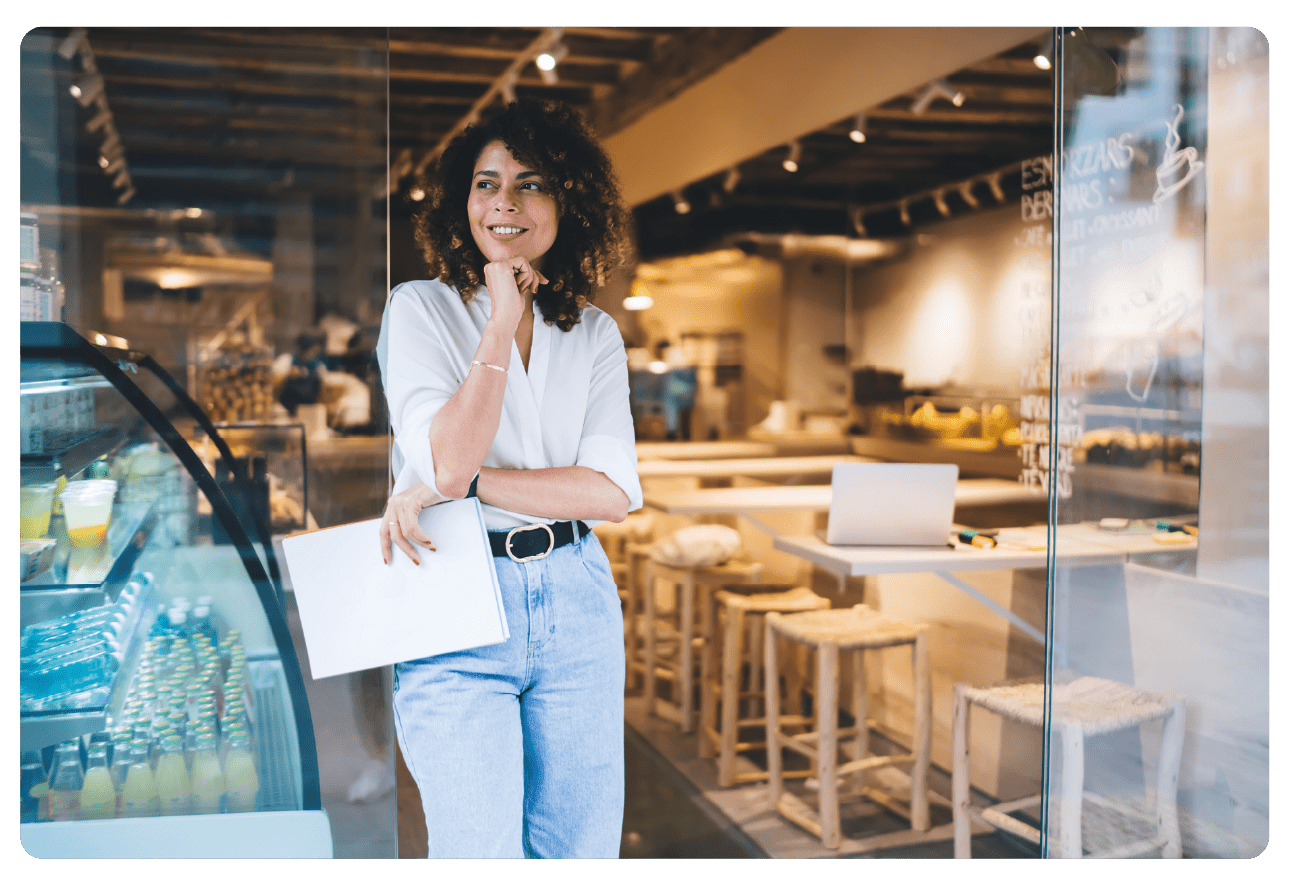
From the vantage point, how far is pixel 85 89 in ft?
7.70

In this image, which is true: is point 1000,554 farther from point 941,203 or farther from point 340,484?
point 340,484

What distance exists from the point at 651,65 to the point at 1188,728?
8.10 ft

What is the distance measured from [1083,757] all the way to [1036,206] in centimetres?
163

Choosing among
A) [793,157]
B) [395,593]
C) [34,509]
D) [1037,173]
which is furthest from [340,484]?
[1037,173]

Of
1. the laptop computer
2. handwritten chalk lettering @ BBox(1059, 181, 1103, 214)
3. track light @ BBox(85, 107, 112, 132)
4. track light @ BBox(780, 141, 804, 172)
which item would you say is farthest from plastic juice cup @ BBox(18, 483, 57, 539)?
handwritten chalk lettering @ BBox(1059, 181, 1103, 214)

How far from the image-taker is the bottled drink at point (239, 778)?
2.43 metres

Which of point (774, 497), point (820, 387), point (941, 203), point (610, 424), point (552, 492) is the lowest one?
point (774, 497)

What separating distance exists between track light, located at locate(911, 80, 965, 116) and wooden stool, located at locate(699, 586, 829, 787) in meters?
1.66

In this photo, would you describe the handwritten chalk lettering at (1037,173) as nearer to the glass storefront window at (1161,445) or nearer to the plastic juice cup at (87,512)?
the glass storefront window at (1161,445)

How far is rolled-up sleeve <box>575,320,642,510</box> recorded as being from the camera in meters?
1.68

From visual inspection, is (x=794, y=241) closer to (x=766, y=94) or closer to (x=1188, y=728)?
(x=766, y=94)

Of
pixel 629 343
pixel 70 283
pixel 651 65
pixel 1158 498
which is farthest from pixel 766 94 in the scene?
pixel 70 283

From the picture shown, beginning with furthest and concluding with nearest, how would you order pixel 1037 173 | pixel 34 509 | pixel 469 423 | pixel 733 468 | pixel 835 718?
pixel 733 468, pixel 1037 173, pixel 835 718, pixel 34 509, pixel 469 423

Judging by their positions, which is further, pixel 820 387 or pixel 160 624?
pixel 820 387
